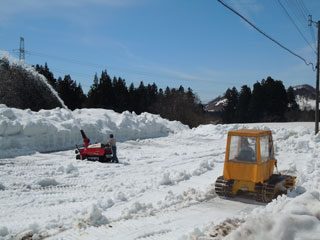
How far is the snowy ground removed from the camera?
4723 mm

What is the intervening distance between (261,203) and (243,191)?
72 centimetres

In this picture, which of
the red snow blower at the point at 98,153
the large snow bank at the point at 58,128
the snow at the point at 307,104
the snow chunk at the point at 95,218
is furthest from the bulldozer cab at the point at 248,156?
the snow at the point at 307,104

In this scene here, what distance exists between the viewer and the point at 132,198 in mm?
8164

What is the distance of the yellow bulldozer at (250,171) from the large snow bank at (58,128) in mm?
9987

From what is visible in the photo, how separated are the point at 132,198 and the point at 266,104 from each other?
47.9 meters

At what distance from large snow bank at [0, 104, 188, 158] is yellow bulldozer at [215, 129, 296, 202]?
32.8 feet

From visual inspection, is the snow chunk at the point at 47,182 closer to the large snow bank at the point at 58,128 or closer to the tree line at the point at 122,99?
the large snow bank at the point at 58,128

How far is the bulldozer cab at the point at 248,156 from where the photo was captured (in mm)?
7766

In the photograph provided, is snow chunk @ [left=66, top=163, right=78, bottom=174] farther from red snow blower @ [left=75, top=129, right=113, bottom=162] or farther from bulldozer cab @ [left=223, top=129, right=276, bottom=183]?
bulldozer cab @ [left=223, top=129, right=276, bottom=183]

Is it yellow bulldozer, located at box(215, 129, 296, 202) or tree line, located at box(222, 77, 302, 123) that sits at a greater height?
tree line, located at box(222, 77, 302, 123)

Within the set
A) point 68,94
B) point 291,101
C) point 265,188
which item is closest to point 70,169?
point 265,188

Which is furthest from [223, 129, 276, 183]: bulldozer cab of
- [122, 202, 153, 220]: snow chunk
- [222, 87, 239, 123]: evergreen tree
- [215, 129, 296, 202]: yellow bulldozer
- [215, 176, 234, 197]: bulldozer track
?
[222, 87, 239, 123]: evergreen tree

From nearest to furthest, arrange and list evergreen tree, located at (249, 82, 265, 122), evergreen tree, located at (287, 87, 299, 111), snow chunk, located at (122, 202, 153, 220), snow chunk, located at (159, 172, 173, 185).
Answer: snow chunk, located at (122, 202, 153, 220)
snow chunk, located at (159, 172, 173, 185)
evergreen tree, located at (249, 82, 265, 122)
evergreen tree, located at (287, 87, 299, 111)

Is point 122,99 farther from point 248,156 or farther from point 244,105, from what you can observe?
point 248,156
